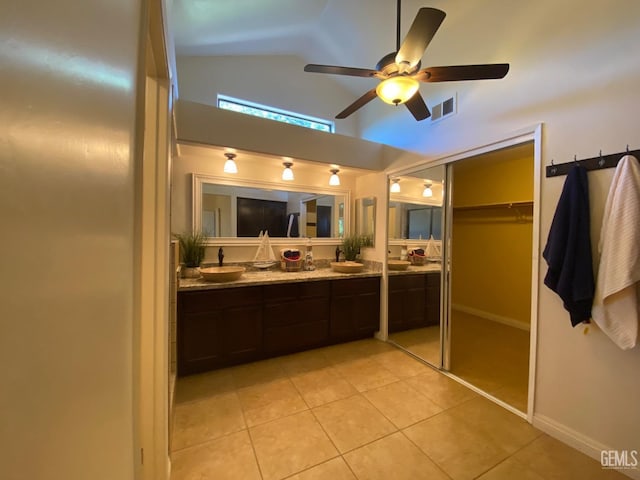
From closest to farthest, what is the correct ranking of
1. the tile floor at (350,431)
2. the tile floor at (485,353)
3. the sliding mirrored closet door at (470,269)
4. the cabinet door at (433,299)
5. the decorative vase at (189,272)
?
the tile floor at (350,431) → the tile floor at (485,353) → the sliding mirrored closet door at (470,269) → the decorative vase at (189,272) → the cabinet door at (433,299)

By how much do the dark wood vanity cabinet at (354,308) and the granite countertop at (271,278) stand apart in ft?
0.25

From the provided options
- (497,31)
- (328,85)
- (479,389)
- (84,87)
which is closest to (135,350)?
(84,87)

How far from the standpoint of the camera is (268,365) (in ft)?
8.49

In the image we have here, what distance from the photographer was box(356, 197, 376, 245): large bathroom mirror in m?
3.37

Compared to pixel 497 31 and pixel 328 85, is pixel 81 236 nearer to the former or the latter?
pixel 497 31

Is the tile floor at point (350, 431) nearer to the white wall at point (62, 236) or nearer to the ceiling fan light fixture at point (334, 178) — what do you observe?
the white wall at point (62, 236)

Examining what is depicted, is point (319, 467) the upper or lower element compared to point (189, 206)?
lower

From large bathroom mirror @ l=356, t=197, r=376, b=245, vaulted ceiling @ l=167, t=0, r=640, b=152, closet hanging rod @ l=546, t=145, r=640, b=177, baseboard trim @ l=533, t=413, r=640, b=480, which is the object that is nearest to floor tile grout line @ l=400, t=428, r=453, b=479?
baseboard trim @ l=533, t=413, r=640, b=480

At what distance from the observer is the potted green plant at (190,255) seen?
2641 mm

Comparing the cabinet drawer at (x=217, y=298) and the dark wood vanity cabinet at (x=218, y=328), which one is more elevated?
the cabinet drawer at (x=217, y=298)

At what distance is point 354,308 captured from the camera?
3070mm

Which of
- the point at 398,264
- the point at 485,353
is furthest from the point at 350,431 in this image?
the point at 485,353

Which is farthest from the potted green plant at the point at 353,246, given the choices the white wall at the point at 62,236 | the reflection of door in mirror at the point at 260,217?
the white wall at the point at 62,236

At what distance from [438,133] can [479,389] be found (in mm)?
2405
